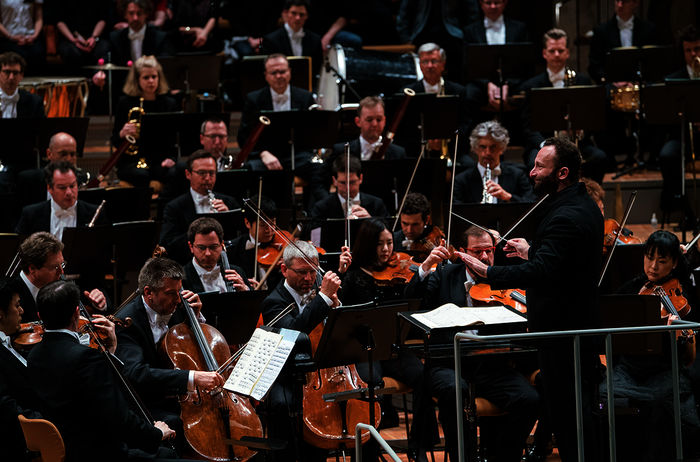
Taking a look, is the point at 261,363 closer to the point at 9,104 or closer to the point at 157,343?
the point at 157,343

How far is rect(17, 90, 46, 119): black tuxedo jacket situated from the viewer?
23.9 ft

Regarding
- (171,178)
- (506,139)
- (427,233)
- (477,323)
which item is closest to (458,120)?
(506,139)

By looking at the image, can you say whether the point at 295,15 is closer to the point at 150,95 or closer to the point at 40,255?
the point at 150,95

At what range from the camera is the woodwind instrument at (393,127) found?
6.99m

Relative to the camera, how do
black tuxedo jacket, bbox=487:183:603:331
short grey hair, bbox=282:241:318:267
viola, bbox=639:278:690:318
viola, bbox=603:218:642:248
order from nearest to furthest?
black tuxedo jacket, bbox=487:183:603:331 → viola, bbox=639:278:690:318 → short grey hair, bbox=282:241:318:267 → viola, bbox=603:218:642:248

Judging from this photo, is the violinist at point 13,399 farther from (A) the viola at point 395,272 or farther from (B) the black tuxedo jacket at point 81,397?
(A) the viola at point 395,272

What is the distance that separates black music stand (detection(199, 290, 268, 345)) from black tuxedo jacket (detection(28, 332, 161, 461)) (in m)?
0.94

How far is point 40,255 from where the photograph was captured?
192 inches

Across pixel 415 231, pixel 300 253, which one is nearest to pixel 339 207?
pixel 415 231

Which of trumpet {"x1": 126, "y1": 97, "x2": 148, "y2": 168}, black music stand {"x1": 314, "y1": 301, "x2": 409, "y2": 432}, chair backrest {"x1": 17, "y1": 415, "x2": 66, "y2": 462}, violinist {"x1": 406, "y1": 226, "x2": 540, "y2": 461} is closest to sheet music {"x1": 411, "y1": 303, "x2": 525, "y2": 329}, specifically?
black music stand {"x1": 314, "y1": 301, "x2": 409, "y2": 432}

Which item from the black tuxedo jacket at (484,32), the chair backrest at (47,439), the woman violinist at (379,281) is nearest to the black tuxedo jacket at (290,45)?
the black tuxedo jacket at (484,32)

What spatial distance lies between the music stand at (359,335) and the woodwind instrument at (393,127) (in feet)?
8.94

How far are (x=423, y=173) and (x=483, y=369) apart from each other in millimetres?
2041

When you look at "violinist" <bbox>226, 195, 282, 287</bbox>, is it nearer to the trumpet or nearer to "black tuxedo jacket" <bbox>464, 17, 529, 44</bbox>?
the trumpet
